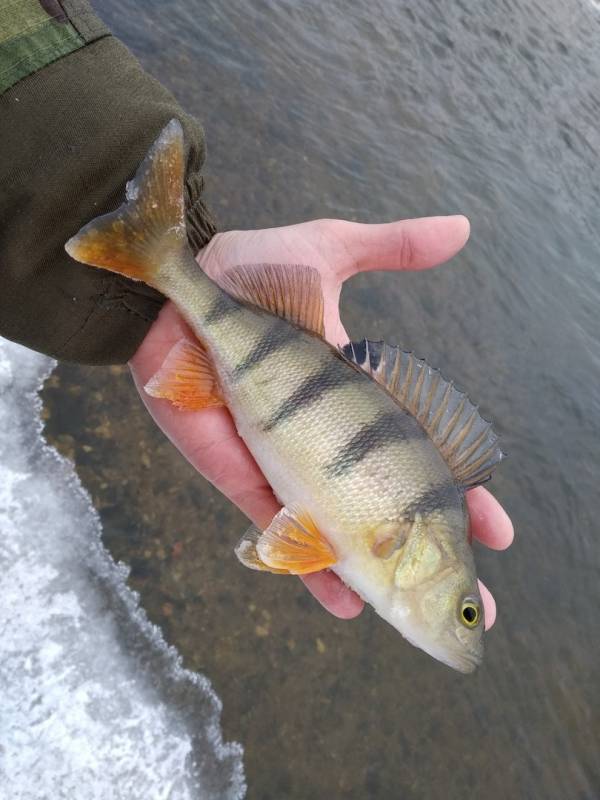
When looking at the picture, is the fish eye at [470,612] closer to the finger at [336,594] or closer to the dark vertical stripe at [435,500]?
the dark vertical stripe at [435,500]

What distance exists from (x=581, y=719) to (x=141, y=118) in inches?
192

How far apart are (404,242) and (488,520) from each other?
4.45 feet

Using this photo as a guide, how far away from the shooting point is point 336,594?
2.84 m

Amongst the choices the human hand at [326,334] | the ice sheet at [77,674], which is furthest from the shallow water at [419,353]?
the human hand at [326,334]

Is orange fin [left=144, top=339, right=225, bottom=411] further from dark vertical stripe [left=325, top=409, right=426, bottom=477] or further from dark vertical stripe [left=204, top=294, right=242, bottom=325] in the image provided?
dark vertical stripe [left=325, top=409, right=426, bottom=477]

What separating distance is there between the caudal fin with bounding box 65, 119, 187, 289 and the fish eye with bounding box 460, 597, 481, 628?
1735 millimetres

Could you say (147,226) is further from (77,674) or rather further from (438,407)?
(77,674)

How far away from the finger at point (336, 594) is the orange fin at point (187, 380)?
0.85m

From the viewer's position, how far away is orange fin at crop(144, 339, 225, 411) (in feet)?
9.44

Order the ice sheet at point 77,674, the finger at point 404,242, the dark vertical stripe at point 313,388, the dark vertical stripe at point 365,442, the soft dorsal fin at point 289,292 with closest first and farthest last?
1. the dark vertical stripe at point 365,442
2. the dark vertical stripe at point 313,388
3. the soft dorsal fin at point 289,292
4. the finger at point 404,242
5. the ice sheet at point 77,674

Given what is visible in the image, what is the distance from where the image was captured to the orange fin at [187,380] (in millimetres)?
2877

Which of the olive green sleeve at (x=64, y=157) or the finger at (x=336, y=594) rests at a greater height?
the olive green sleeve at (x=64, y=157)

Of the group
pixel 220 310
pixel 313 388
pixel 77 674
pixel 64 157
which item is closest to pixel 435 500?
pixel 313 388

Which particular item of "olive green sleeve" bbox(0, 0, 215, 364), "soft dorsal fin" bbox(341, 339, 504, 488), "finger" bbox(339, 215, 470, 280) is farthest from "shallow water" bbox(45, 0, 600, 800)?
"soft dorsal fin" bbox(341, 339, 504, 488)
